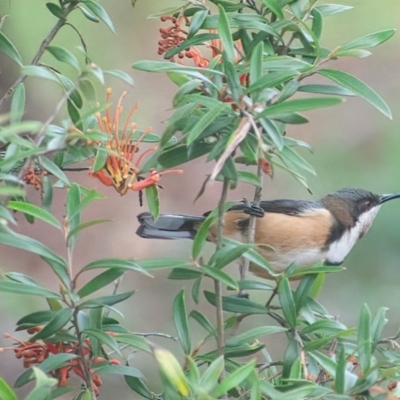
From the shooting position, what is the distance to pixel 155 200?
90cm

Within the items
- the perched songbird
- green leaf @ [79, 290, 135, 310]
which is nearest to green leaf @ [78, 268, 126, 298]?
green leaf @ [79, 290, 135, 310]

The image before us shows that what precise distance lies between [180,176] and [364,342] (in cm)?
181

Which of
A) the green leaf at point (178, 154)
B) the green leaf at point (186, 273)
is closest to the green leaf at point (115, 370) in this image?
the green leaf at point (186, 273)

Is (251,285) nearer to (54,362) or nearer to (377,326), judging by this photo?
(377,326)

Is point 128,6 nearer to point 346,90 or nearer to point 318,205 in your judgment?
point 318,205

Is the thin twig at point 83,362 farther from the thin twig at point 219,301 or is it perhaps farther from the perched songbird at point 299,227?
the perched songbird at point 299,227

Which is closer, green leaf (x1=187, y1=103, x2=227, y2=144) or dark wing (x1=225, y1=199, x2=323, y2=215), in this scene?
green leaf (x1=187, y1=103, x2=227, y2=144)

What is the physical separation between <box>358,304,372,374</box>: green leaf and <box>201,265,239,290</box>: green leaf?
139 millimetres

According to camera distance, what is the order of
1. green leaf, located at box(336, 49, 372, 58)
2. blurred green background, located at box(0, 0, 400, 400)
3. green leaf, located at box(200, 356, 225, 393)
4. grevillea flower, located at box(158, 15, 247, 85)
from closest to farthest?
green leaf, located at box(200, 356, 225, 393) → green leaf, located at box(336, 49, 372, 58) → grevillea flower, located at box(158, 15, 247, 85) → blurred green background, located at box(0, 0, 400, 400)

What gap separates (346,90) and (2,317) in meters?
1.55

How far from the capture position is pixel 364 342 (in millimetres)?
776

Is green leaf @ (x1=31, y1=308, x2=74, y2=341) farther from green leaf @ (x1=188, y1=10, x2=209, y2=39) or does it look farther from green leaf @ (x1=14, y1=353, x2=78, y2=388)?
green leaf @ (x1=188, y1=10, x2=209, y2=39)

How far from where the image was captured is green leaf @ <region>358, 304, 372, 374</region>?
0.76m

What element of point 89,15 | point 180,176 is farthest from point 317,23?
point 180,176
